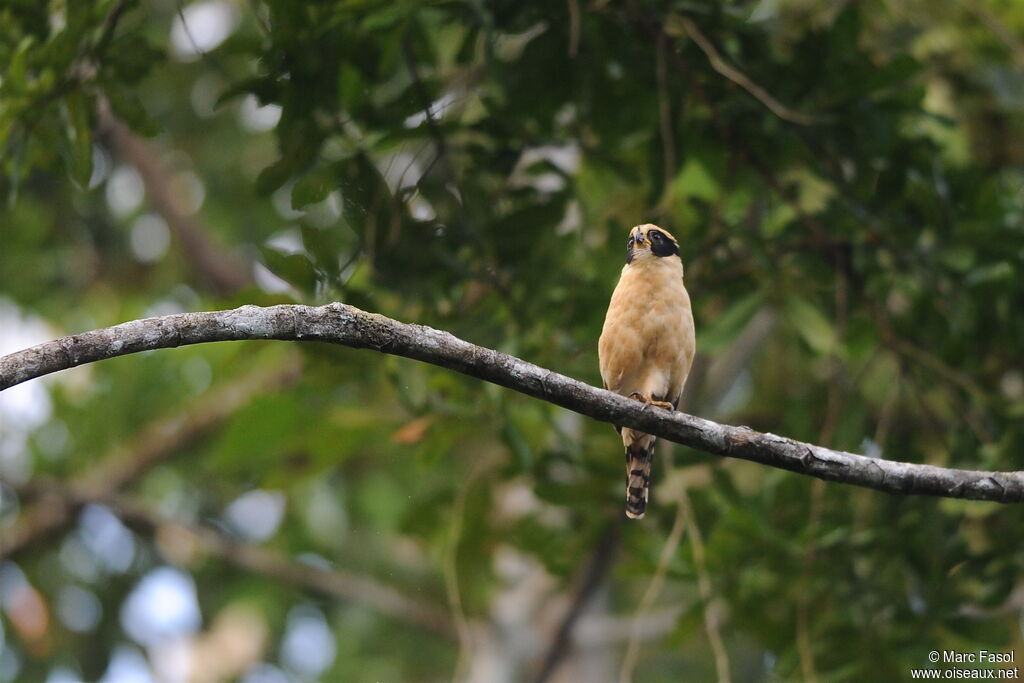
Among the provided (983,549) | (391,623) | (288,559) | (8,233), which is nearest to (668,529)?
(983,549)

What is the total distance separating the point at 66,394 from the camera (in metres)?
9.58

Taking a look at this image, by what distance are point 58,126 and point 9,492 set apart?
5.13 meters

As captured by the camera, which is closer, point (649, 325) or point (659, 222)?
point (649, 325)

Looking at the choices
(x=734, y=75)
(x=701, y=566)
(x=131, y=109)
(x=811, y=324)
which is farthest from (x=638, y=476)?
(x=131, y=109)

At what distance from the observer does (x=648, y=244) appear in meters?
4.75

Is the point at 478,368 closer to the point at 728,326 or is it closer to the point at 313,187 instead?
the point at 313,187

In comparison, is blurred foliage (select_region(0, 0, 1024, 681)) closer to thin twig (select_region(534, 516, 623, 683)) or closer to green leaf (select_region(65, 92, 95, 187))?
green leaf (select_region(65, 92, 95, 187))

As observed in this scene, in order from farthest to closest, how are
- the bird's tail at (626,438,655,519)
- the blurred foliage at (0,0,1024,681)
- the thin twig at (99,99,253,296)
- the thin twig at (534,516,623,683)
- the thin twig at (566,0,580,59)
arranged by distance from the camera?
the thin twig at (99,99,253,296)
the thin twig at (534,516,623,683)
the bird's tail at (626,438,655,519)
the blurred foliage at (0,0,1024,681)
the thin twig at (566,0,580,59)

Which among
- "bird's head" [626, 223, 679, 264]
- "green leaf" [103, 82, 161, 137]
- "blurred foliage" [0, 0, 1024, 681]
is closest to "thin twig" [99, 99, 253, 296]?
"blurred foliage" [0, 0, 1024, 681]

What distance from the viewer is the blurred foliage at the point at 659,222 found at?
4.85 metres

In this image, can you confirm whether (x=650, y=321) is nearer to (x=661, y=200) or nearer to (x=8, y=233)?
(x=661, y=200)

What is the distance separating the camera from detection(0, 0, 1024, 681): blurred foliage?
15.9 ft

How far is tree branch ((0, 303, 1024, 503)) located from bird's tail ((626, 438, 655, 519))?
1.77m

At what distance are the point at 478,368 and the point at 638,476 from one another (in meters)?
2.26
